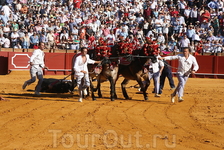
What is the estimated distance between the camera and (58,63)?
26.5 metres

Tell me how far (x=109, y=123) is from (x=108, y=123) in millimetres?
23

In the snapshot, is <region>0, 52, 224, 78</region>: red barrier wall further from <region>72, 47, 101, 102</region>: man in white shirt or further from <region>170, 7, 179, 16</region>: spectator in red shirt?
<region>72, 47, 101, 102</region>: man in white shirt

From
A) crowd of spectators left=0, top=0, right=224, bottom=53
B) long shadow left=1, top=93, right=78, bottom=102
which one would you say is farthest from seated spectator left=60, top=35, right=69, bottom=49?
long shadow left=1, top=93, right=78, bottom=102

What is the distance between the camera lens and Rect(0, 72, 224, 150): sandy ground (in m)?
8.28

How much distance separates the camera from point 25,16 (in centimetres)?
2656

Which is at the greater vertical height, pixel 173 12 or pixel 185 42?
pixel 173 12

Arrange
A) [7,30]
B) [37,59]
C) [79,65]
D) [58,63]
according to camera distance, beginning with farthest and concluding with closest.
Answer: [58,63] → [7,30] → [37,59] → [79,65]

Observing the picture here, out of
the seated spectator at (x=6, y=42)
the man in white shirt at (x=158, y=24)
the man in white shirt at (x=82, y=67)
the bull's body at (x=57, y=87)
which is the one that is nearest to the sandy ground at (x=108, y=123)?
the man in white shirt at (x=82, y=67)

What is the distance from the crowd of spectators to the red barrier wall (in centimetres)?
54

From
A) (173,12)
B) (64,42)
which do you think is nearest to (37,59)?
(64,42)

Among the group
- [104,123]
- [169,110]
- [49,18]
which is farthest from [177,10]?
[104,123]

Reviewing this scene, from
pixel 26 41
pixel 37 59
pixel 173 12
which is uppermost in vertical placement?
pixel 173 12

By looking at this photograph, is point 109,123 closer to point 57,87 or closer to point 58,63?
point 57,87

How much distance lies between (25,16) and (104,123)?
1766 cm
